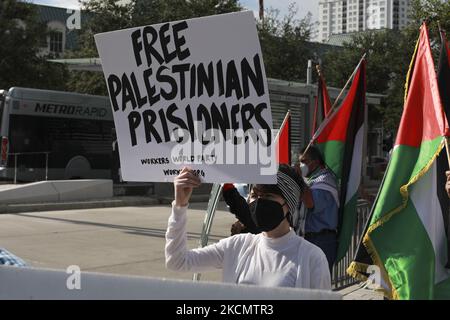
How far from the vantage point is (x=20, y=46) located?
27.5 metres

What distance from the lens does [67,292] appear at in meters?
2.21

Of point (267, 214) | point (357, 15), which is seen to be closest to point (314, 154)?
point (267, 214)

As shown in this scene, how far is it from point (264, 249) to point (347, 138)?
3.54 meters

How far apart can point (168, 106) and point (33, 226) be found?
32.9 ft

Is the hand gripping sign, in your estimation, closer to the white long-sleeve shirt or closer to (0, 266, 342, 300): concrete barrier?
the white long-sleeve shirt

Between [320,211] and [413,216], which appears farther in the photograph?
[320,211]

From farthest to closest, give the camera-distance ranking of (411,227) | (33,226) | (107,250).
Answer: (33,226), (107,250), (411,227)

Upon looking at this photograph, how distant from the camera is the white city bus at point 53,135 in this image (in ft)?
65.2

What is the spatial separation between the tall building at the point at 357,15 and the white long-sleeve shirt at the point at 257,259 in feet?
166

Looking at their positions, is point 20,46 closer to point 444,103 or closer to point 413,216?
point 444,103

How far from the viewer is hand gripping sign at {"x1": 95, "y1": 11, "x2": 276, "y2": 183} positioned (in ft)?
9.76

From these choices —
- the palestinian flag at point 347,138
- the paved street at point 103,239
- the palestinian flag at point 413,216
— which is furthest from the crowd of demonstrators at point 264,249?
the paved street at point 103,239
